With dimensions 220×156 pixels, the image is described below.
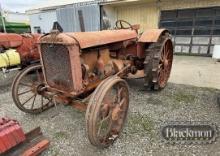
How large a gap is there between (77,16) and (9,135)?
876 centimetres

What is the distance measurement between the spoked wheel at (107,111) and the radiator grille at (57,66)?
0.50 m

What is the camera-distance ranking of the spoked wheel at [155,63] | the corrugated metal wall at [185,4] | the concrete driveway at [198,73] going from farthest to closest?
the corrugated metal wall at [185,4] < the concrete driveway at [198,73] < the spoked wheel at [155,63]

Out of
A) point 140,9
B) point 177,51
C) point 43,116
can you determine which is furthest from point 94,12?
point 43,116

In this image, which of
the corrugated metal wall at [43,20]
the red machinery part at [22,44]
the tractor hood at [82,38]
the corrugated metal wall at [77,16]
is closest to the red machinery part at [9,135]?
the tractor hood at [82,38]

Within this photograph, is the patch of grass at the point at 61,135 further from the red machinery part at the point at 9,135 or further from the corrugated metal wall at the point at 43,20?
the corrugated metal wall at the point at 43,20

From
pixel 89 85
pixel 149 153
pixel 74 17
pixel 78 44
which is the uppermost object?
pixel 74 17

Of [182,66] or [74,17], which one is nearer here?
[182,66]

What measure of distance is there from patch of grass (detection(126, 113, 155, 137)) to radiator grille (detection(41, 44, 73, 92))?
1034 millimetres

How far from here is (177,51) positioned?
850 centimetres

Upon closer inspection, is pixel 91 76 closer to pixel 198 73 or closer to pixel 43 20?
Result: pixel 198 73

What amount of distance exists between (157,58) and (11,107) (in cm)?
282

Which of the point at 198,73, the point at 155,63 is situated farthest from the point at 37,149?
the point at 198,73

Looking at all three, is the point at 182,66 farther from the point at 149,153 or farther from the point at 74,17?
the point at 74,17

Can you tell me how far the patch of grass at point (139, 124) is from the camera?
2725 mm
